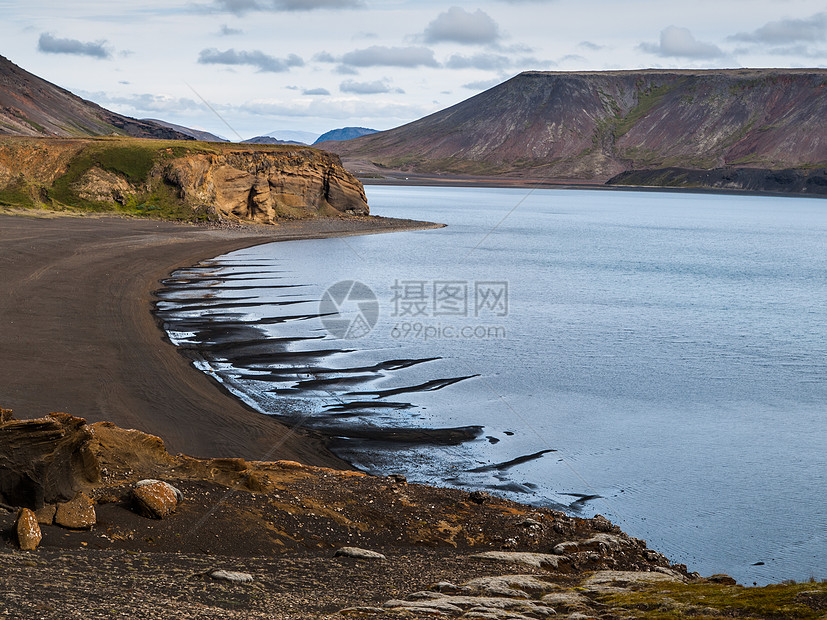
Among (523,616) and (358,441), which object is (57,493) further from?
(358,441)

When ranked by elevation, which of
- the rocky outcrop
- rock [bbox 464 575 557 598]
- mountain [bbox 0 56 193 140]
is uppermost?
mountain [bbox 0 56 193 140]

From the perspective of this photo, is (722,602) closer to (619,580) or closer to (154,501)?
(619,580)

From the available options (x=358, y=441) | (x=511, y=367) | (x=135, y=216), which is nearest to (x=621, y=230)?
(x=135, y=216)

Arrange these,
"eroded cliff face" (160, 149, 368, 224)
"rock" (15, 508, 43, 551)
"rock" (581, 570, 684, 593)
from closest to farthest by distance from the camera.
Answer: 1. "rock" (15, 508, 43, 551)
2. "rock" (581, 570, 684, 593)
3. "eroded cliff face" (160, 149, 368, 224)

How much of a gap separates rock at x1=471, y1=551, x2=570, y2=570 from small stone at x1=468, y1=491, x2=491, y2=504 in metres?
2.35

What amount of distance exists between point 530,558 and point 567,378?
45.8 feet

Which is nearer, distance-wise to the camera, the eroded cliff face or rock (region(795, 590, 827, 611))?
rock (region(795, 590, 827, 611))

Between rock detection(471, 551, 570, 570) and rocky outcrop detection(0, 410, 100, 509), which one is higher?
rocky outcrop detection(0, 410, 100, 509)

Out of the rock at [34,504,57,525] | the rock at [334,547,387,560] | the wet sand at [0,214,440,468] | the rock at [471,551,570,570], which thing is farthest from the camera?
the wet sand at [0,214,440,468]

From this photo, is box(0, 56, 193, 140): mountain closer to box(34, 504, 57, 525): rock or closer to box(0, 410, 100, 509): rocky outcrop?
box(0, 410, 100, 509): rocky outcrop

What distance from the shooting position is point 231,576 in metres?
10.0

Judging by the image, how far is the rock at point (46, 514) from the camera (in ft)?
37.3

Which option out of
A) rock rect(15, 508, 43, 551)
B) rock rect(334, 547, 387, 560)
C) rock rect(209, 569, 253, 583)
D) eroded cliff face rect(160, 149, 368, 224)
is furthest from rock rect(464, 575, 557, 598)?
eroded cliff face rect(160, 149, 368, 224)

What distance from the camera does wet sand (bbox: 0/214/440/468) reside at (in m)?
18.3
